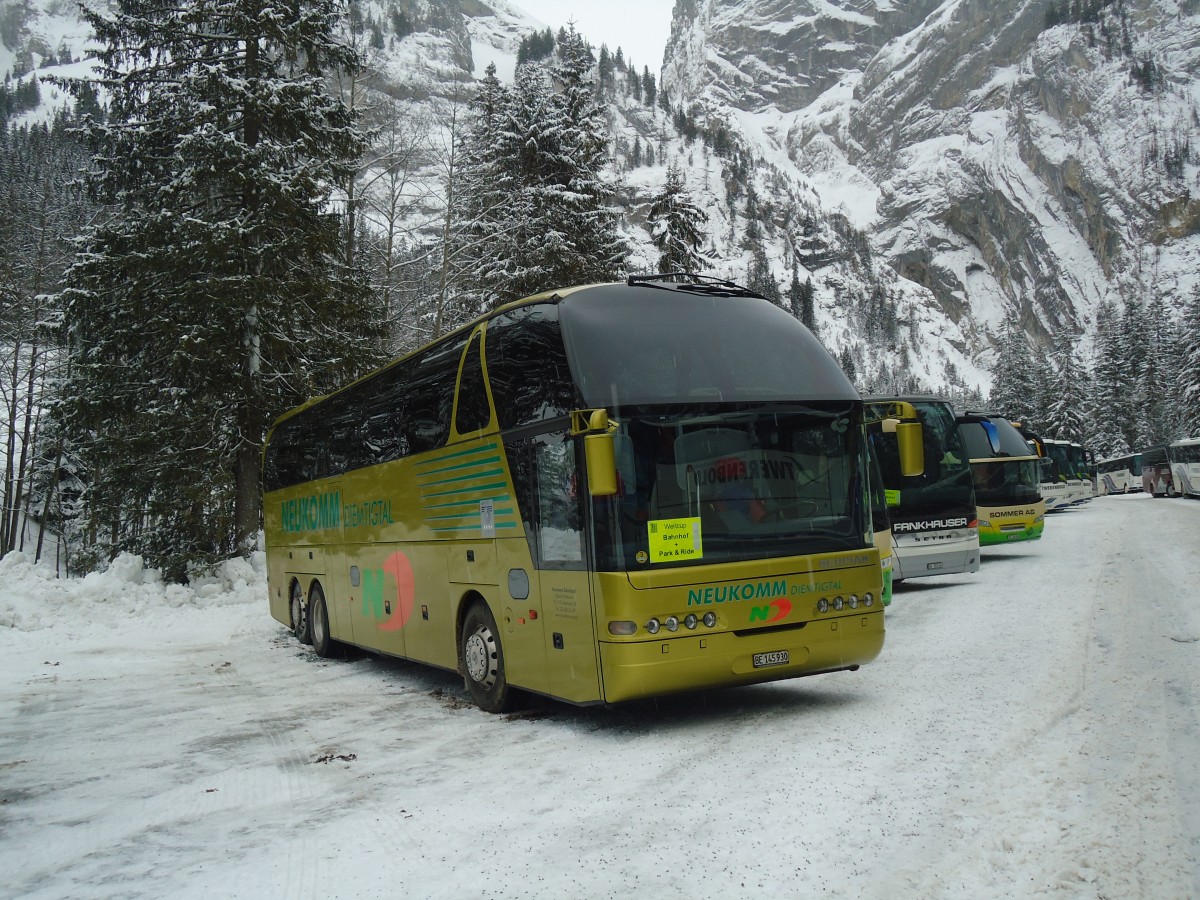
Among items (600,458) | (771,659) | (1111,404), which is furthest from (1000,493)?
(1111,404)

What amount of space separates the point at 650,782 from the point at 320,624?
8.28 meters

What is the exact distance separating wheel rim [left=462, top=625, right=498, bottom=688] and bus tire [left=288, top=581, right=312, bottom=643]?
582 centimetres

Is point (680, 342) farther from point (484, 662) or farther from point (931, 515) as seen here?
point (931, 515)

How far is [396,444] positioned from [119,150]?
13.9 meters

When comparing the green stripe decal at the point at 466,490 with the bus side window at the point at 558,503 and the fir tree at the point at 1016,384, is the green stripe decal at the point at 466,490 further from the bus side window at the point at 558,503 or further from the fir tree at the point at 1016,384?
the fir tree at the point at 1016,384

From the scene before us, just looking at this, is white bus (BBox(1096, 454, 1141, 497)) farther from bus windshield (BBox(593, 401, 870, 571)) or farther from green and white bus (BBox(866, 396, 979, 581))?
bus windshield (BBox(593, 401, 870, 571))

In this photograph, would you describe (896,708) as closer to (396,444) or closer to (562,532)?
(562,532)

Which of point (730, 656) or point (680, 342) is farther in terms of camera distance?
point (680, 342)

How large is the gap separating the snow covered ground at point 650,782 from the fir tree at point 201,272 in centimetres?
910

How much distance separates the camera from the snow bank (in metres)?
15.1

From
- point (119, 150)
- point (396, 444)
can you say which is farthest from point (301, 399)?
point (396, 444)

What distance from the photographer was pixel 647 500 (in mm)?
6664

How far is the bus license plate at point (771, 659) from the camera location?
22.8ft

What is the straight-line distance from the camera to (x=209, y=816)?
17.8ft
